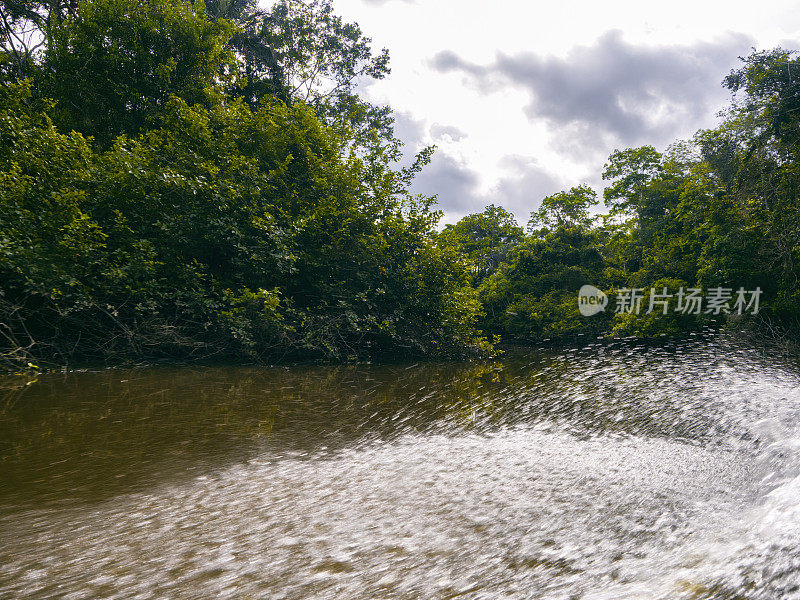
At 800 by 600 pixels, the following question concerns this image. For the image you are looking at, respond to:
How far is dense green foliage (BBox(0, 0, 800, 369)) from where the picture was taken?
842 cm

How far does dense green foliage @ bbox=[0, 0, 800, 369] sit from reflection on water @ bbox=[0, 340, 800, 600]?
91.2 inches

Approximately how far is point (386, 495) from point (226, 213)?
845 cm

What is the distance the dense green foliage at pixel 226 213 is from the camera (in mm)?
8422

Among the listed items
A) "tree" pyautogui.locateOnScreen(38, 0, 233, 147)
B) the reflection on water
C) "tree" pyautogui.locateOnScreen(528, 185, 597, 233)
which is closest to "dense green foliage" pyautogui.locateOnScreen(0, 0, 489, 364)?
"tree" pyautogui.locateOnScreen(38, 0, 233, 147)

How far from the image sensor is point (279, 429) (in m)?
5.19

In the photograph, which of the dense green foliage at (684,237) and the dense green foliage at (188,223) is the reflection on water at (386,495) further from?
the dense green foliage at (684,237)

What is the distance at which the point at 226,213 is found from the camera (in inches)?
397

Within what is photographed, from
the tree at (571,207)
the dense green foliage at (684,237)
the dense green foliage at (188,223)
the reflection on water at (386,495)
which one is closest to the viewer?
the reflection on water at (386,495)

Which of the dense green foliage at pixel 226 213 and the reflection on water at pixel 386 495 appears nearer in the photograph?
the reflection on water at pixel 386 495

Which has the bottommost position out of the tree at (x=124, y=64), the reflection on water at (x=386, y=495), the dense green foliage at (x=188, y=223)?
the reflection on water at (x=386, y=495)

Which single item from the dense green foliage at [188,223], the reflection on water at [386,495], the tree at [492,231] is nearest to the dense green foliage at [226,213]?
the dense green foliage at [188,223]

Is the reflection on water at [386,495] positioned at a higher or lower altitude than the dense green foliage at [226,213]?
lower

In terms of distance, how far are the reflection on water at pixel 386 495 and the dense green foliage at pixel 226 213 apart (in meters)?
2.32

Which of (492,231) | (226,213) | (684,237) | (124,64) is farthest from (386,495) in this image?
(492,231)
